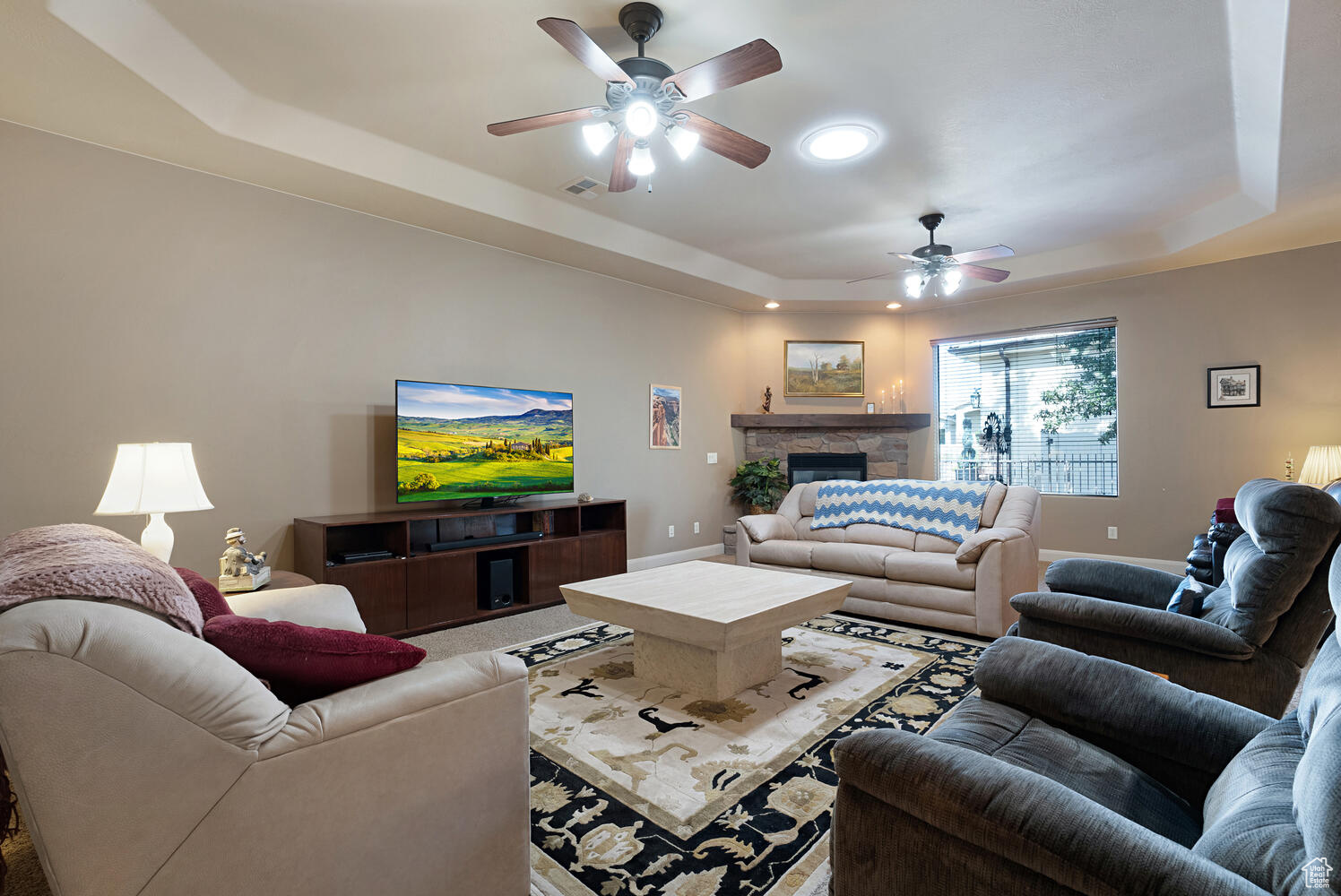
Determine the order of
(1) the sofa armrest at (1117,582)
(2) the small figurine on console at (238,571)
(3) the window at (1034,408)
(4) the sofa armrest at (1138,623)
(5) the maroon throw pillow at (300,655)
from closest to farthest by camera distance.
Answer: (5) the maroon throw pillow at (300,655), (4) the sofa armrest at (1138,623), (1) the sofa armrest at (1117,582), (2) the small figurine on console at (238,571), (3) the window at (1034,408)

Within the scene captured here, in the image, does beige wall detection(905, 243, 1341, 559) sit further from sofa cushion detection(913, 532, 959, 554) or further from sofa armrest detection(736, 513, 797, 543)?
sofa armrest detection(736, 513, 797, 543)

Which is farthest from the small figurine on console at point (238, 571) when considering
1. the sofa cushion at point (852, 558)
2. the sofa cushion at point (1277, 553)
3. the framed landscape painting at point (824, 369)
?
the framed landscape painting at point (824, 369)

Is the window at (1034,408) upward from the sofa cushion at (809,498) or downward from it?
upward

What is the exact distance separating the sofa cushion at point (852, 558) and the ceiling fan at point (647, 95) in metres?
2.53

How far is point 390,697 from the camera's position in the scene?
1302 millimetres

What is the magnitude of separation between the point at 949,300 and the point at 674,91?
205 inches

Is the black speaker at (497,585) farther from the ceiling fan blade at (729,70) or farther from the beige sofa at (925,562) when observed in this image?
the ceiling fan blade at (729,70)

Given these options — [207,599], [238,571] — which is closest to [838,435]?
[238,571]

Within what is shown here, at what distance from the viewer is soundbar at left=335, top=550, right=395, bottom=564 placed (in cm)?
376

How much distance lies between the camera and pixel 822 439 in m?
7.29

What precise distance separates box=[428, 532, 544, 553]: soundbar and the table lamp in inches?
66.3

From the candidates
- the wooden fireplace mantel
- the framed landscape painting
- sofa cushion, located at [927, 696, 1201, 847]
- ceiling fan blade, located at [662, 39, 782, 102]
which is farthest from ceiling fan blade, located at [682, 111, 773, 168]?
the framed landscape painting

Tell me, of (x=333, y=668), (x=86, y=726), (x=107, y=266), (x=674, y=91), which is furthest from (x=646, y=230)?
(x=86, y=726)

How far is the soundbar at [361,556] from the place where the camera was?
3.76 m
